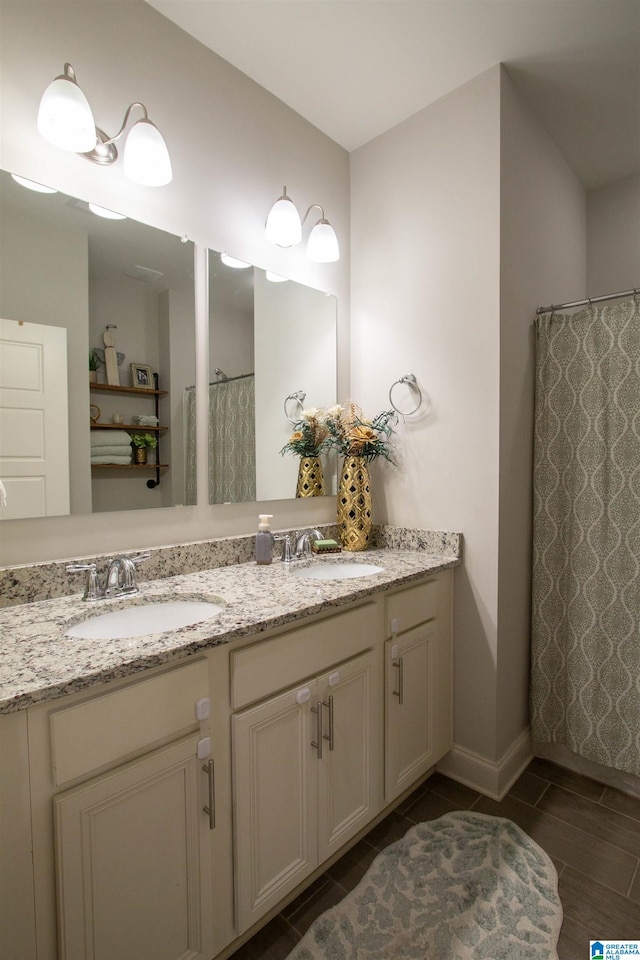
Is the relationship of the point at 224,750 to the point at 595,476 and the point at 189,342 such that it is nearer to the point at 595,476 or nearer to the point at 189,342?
the point at 189,342

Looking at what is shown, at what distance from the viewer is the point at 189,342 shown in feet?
5.40

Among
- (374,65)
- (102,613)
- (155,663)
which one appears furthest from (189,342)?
(374,65)

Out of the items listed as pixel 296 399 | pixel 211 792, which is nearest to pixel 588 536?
pixel 296 399

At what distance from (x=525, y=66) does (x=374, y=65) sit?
57 centimetres

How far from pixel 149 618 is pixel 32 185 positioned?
47.9 inches

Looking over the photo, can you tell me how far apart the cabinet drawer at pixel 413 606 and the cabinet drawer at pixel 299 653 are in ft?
0.25

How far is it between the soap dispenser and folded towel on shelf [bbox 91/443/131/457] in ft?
1.73

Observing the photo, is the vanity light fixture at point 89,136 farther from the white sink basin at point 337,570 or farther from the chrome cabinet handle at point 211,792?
the chrome cabinet handle at point 211,792

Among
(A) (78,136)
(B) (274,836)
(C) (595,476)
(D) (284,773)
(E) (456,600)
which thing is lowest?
(B) (274,836)

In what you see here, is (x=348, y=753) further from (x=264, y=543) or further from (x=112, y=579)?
(x=112, y=579)

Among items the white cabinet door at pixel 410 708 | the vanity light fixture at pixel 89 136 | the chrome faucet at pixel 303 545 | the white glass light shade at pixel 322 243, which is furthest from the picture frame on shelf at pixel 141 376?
the white cabinet door at pixel 410 708

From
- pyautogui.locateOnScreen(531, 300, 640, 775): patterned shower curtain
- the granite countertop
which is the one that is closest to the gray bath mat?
pyautogui.locateOnScreen(531, 300, 640, 775): patterned shower curtain

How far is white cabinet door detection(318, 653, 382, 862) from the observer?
1328 mm

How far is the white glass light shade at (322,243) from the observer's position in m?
1.94
